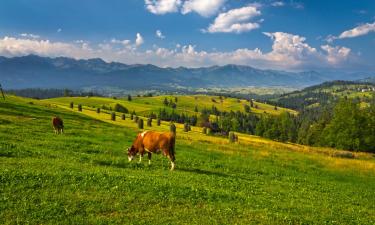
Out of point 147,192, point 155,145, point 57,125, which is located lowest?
point 147,192

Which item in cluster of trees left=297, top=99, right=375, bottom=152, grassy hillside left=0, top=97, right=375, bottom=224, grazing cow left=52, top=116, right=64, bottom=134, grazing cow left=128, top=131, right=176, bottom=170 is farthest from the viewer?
cluster of trees left=297, top=99, right=375, bottom=152

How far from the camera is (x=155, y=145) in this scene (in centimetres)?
2880

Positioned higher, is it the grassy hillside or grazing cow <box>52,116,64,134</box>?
grazing cow <box>52,116,64,134</box>

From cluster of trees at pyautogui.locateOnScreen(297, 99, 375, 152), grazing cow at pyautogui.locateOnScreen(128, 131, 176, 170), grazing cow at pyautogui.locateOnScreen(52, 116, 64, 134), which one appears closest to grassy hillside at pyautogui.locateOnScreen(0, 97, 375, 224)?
grazing cow at pyautogui.locateOnScreen(128, 131, 176, 170)

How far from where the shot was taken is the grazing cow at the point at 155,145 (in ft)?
92.5

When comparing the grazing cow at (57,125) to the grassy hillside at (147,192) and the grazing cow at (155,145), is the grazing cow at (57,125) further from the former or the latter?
the grazing cow at (155,145)

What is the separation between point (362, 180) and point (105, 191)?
31.5m

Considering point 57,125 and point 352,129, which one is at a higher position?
point 57,125

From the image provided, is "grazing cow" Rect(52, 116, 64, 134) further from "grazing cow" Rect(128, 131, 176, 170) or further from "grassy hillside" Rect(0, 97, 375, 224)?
"grazing cow" Rect(128, 131, 176, 170)

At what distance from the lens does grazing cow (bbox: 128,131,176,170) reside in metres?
28.2

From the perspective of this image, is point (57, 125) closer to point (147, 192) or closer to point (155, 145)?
point (155, 145)

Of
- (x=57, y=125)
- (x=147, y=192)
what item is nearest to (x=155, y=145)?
(x=147, y=192)

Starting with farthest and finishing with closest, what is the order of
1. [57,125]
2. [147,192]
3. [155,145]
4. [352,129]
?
[352,129]
[57,125]
[155,145]
[147,192]

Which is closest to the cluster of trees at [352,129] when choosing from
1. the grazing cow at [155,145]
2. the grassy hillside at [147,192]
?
the grassy hillside at [147,192]
